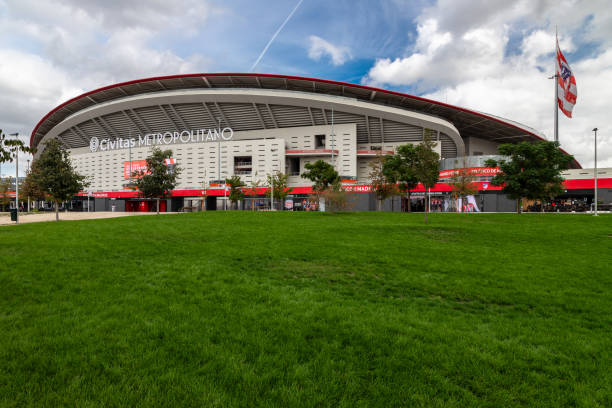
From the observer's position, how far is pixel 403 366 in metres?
3.15

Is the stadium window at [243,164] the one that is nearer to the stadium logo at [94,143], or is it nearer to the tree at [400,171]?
the tree at [400,171]

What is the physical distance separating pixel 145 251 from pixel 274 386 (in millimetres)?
7841

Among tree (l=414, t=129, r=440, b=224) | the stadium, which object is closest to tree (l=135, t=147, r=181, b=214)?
the stadium

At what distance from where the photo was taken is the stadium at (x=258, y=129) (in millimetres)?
50469

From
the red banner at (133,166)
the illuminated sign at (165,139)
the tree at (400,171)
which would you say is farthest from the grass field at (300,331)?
the red banner at (133,166)

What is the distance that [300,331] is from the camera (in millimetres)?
3908

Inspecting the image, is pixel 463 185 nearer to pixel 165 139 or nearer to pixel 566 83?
pixel 566 83

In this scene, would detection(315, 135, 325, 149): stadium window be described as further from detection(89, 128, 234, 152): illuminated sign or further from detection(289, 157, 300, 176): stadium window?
detection(89, 128, 234, 152): illuminated sign

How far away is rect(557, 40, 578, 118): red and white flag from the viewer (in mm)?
35500

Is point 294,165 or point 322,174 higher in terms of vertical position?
point 294,165

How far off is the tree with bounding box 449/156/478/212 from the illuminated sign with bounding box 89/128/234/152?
3961 cm

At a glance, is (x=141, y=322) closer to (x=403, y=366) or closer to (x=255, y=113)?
(x=403, y=366)

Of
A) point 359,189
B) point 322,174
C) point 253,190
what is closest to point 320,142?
point 359,189

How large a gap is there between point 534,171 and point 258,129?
4479 cm
